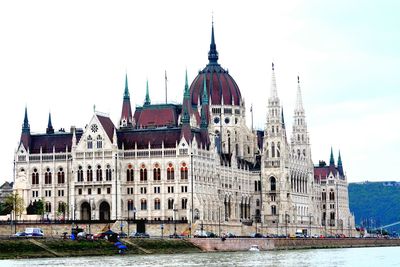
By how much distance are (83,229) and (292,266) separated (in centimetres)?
6192

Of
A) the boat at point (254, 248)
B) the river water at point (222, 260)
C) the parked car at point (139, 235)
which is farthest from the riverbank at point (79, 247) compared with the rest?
the boat at point (254, 248)

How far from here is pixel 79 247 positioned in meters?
158

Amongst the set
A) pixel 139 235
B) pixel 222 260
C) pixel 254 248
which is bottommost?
pixel 222 260

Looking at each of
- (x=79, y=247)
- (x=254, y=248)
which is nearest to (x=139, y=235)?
A: (x=254, y=248)

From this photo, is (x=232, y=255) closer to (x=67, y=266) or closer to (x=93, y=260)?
(x=93, y=260)

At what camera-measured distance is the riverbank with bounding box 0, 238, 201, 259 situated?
149375 millimetres

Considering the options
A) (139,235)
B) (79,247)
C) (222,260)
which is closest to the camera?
(222,260)

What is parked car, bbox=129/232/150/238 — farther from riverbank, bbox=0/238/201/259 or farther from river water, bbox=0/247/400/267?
river water, bbox=0/247/400/267

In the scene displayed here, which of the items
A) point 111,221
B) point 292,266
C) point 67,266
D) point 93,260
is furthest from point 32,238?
point 111,221

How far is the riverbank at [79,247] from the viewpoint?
5881 inches

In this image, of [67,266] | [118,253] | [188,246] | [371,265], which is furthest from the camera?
[188,246]

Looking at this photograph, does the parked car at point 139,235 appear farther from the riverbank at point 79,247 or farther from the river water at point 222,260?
the river water at point 222,260

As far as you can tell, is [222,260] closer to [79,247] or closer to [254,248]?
[79,247]

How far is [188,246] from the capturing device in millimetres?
176500
